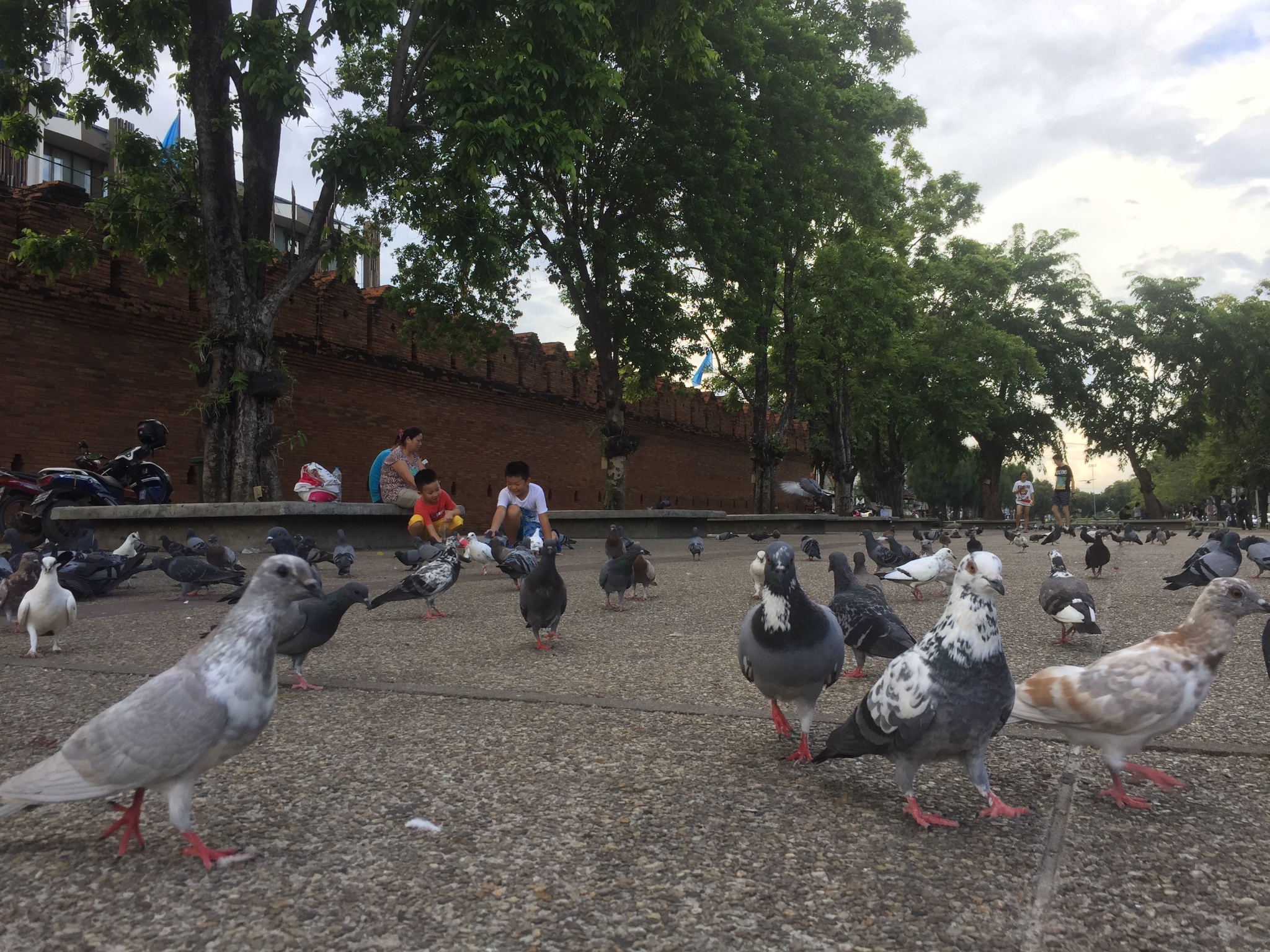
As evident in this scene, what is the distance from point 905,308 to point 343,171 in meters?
21.1

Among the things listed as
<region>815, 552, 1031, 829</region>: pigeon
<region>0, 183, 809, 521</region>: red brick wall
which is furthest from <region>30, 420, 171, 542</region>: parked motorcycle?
<region>815, 552, 1031, 829</region>: pigeon

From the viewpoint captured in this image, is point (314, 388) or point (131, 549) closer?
point (131, 549)

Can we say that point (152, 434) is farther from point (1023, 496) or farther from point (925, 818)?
point (1023, 496)

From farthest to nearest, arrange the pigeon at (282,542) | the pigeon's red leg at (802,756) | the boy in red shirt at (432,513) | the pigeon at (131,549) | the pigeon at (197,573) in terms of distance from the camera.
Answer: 1. the boy in red shirt at (432,513)
2. the pigeon at (282,542)
3. the pigeon at (131,549)
4. the pigeon at (197,573)
5. the pigeon's red leg at (802,756)

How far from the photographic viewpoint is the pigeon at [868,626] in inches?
186

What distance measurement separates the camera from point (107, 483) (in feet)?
45.3

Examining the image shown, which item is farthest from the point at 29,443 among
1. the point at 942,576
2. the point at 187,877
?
the point at 187,877

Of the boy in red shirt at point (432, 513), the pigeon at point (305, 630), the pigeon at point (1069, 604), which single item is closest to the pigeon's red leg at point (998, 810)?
the pigeon at point (305, 630)

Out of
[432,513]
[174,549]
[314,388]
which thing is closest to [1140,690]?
[432,513]

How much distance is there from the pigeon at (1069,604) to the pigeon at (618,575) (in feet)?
11.3

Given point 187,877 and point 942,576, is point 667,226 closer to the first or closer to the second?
point 942,576

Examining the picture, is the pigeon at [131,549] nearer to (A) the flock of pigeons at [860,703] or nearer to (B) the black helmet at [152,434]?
(B) the black helmet at [152,434]

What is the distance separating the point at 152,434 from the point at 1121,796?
50.1 ft

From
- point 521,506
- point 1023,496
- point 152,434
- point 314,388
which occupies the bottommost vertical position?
point 521,506
